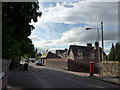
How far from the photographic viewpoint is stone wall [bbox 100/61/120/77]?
26.0m

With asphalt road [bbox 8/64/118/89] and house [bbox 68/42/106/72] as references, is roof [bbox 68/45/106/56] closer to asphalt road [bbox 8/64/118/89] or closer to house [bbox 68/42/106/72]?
house [bbox 68/42/106/72]

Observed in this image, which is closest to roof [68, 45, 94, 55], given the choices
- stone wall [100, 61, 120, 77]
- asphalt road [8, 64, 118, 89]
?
stone wall [100, 61, 120, 77]

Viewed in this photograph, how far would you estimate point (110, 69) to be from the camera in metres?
27.4

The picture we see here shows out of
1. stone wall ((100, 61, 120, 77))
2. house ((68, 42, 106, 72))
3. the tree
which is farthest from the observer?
house ((68, 42, 106, 72))

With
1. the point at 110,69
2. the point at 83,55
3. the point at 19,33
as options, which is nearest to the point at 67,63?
the point at 110,69

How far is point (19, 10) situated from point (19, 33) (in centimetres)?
197

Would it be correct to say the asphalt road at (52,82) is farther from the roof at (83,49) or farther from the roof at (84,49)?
the roof at (83,49)

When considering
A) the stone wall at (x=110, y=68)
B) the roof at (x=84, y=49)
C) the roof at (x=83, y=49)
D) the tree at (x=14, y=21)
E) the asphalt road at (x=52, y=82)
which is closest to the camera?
the tree at (x=14, y=21)

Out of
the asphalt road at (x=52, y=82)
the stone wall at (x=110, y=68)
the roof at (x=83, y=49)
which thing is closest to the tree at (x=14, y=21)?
the asphalt road at (x=52, y=82)

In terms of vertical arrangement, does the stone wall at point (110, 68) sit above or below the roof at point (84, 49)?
below

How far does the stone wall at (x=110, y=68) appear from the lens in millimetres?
25969

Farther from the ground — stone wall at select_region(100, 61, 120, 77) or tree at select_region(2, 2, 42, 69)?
tree at select_region(2, 2, 42, 69)

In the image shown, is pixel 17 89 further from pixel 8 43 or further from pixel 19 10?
pixel 19 10

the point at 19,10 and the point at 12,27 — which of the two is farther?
the point at 12,27
